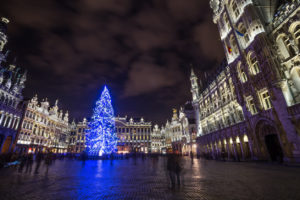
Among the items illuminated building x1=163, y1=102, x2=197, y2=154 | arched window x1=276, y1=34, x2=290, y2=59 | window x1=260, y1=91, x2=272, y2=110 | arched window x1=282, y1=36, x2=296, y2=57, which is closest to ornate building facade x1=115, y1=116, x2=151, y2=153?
illuminated building x1=163, y1=102, x2=197, y2=154

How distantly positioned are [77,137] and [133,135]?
3286 cm

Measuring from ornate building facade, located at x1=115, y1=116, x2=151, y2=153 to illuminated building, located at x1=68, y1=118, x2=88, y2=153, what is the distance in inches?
785

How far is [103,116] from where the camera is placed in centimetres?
3666

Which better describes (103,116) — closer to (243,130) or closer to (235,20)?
(243,130)

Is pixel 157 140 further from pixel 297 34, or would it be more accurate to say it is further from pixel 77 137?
pixel 297 34

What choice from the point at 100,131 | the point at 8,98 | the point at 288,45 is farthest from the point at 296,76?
the point at 8,98

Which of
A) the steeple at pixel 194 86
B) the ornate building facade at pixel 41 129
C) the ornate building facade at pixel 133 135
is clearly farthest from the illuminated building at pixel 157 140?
the steeple at pixel 194 86

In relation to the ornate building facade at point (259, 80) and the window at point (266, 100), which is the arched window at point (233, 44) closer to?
the ornate building facade at point (259, 80)

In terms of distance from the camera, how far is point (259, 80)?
2094 cm

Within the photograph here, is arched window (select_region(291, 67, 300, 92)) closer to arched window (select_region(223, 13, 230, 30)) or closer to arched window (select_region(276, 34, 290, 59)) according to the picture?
arched window (select_region(276, 34, 290, 59))

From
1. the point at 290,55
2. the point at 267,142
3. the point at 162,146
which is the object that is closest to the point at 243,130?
the point at 267,142

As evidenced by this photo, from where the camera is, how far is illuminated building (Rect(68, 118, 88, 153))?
83.7 metres

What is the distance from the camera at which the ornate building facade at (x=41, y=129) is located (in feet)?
158

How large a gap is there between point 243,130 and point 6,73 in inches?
2237
